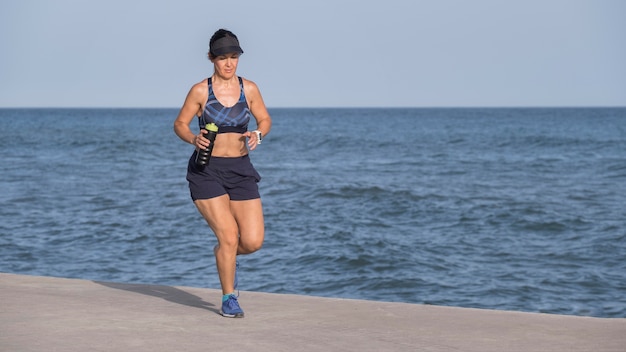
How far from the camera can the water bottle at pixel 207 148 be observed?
244 inches

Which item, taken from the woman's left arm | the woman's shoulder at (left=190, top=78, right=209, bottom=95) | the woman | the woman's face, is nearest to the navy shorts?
the woman

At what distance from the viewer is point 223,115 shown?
21.0 ft

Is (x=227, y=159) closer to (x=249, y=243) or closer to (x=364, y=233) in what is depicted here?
(x=249, y=243)

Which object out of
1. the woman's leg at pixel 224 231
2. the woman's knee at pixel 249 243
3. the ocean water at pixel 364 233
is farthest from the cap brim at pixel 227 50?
the ocean water at pixel 364 233

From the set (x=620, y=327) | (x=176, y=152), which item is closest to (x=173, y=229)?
(x=620, y=327)

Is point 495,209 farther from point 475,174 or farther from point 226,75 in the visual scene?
point 226,75

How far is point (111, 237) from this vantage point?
1650 centimetres

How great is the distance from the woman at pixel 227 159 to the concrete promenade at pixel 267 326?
1.56ft

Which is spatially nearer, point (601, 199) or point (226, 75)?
point (226, 75)

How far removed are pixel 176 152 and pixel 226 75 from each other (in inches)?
1491

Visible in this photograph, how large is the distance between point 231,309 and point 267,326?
414 mm

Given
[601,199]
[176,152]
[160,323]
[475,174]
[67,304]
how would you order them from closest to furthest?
[160,323] < [67,304] < [601,199] < [475,174] < [176,152]

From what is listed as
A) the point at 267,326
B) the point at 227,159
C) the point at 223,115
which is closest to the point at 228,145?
the point at 227,159

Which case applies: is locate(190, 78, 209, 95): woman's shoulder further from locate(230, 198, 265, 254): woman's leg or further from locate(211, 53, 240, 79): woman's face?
locate(230, 198, 265, 254): woman's leg
